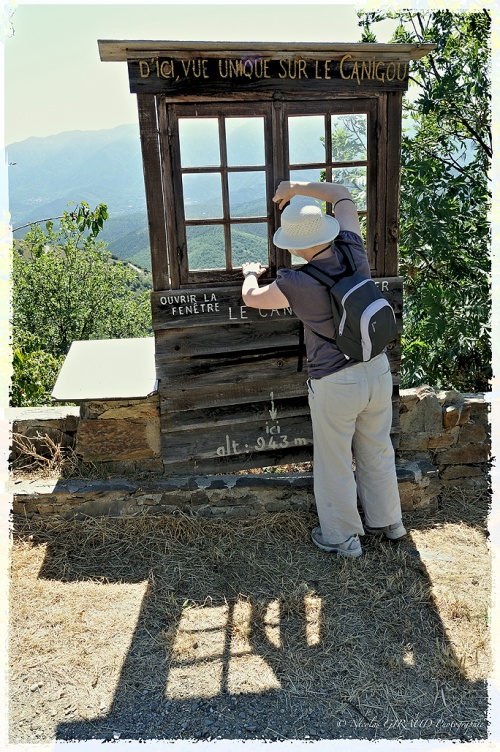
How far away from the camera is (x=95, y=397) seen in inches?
178

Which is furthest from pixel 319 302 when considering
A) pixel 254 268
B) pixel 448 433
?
pixel 448 433

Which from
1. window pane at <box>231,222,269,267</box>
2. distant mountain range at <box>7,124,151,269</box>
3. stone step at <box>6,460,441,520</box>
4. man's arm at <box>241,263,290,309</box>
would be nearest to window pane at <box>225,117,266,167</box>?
window pane at <box>231,222,269,267</box>

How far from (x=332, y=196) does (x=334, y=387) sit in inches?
47.9


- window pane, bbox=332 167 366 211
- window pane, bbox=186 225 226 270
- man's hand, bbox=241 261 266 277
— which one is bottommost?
man's hand, bbox=241 261 266 277

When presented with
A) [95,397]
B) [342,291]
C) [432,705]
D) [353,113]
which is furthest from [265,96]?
[432,705]

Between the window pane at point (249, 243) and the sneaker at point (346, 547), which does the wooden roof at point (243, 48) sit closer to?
the window pane at point (249, 243)

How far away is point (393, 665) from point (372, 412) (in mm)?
1452

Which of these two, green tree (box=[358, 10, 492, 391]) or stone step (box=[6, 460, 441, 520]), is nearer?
stone step (box=[6, 460, 441, 520])

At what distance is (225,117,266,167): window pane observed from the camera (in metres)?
4.32

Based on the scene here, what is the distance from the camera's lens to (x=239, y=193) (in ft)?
14.6

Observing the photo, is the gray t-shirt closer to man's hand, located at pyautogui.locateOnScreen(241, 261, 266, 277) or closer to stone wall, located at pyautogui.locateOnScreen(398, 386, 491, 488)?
man's hand, located at pyautogui.locateOnScreen(241, 261, 266, 277)

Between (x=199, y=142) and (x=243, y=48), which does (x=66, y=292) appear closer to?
(x=199, y=142)

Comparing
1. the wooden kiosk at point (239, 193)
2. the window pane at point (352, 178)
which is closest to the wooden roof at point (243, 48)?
the wooden kiosk at point (239, 193)

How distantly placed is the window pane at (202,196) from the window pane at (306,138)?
544mm
